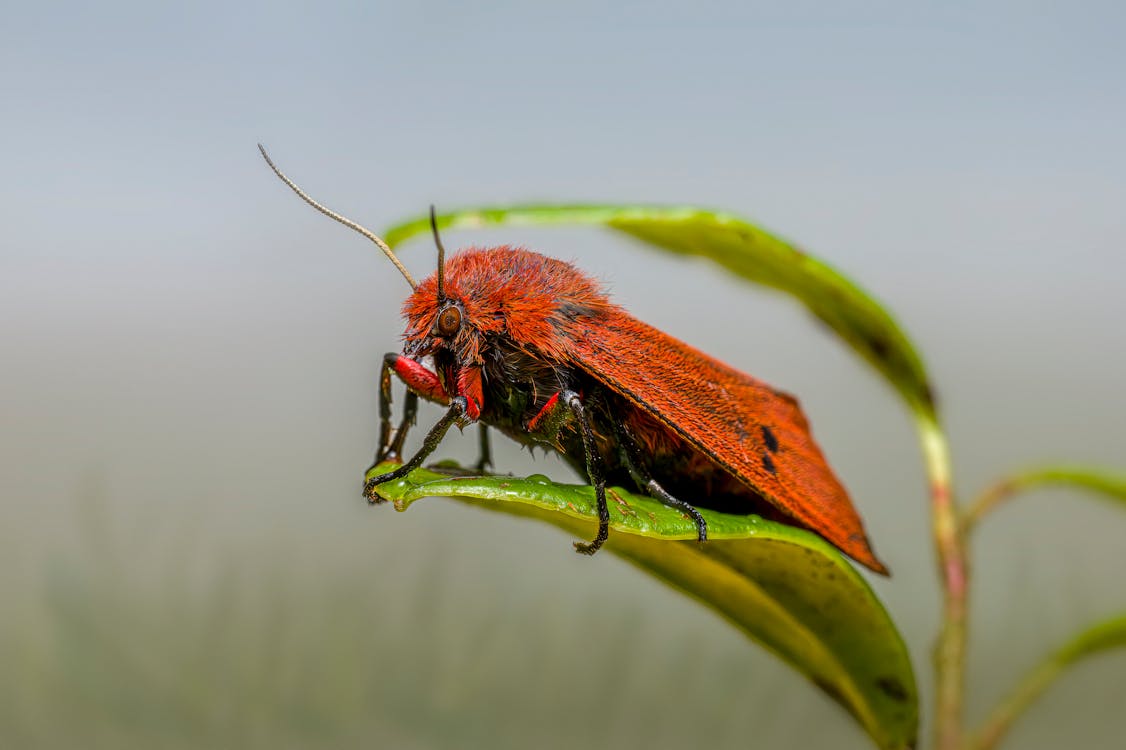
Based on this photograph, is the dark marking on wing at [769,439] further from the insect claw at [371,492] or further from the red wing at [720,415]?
the insect claw at [371,492]

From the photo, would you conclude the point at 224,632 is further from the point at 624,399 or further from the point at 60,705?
the point at 624,399

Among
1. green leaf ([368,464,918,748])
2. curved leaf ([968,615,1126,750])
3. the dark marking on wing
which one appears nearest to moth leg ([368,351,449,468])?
green leaf ([368,464,918,748])

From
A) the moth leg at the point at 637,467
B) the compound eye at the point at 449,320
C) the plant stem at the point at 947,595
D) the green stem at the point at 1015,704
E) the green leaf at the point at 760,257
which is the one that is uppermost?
the green leaf at the point at 760,257

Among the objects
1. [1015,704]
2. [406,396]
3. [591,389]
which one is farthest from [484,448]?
[1015,704]

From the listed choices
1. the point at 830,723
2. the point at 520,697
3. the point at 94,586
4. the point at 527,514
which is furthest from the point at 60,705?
the point at 830,723

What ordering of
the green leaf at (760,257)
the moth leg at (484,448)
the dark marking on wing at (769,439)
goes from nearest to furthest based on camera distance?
the green leaf at (760,257) → the dark marking on wing at (769,439) → the moth leg at (484,448)

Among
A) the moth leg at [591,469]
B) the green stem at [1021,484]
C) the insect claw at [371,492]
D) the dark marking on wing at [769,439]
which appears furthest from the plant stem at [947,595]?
the insect claw at [371,492]

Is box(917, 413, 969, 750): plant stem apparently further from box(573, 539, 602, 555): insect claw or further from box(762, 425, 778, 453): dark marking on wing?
box(573, 539, 602, 555): insect claw

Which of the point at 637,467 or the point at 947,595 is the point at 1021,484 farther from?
the point at 637,467
